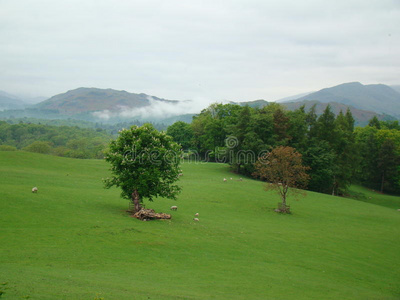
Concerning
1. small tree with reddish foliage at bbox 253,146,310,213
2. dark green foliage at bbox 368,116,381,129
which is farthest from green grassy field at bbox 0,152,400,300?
dark green foliage at bbox 368,116,381,129

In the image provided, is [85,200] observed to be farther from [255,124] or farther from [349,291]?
[255,124]

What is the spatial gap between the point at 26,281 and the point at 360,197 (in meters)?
83.4

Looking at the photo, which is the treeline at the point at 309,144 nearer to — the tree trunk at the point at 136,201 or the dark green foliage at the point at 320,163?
the dark green foliage at the point at 320,163

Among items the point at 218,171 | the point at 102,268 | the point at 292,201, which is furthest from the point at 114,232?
the point at 218,171

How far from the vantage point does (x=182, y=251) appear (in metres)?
24.2

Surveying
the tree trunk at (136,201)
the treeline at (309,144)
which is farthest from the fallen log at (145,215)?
the treeline at (309,144)

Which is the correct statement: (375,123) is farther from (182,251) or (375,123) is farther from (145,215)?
(182,251)

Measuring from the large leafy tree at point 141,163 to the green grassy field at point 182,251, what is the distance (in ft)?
10.3

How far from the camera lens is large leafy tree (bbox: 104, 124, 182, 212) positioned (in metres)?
31.7

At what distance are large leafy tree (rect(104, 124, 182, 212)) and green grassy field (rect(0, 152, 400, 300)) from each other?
3.14m

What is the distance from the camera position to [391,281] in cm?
2456

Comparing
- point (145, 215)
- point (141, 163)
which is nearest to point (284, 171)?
point (141, 163)

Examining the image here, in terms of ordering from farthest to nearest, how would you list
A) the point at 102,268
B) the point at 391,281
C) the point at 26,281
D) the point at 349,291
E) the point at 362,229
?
the point at 362,229
the point at 391,281
the point at 349,291
the point at 102,268
the point at 26,281

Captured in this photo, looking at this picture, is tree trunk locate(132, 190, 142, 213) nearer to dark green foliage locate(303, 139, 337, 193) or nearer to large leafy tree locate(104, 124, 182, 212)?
large leafy tree locate(104, 124, 182, 212)
